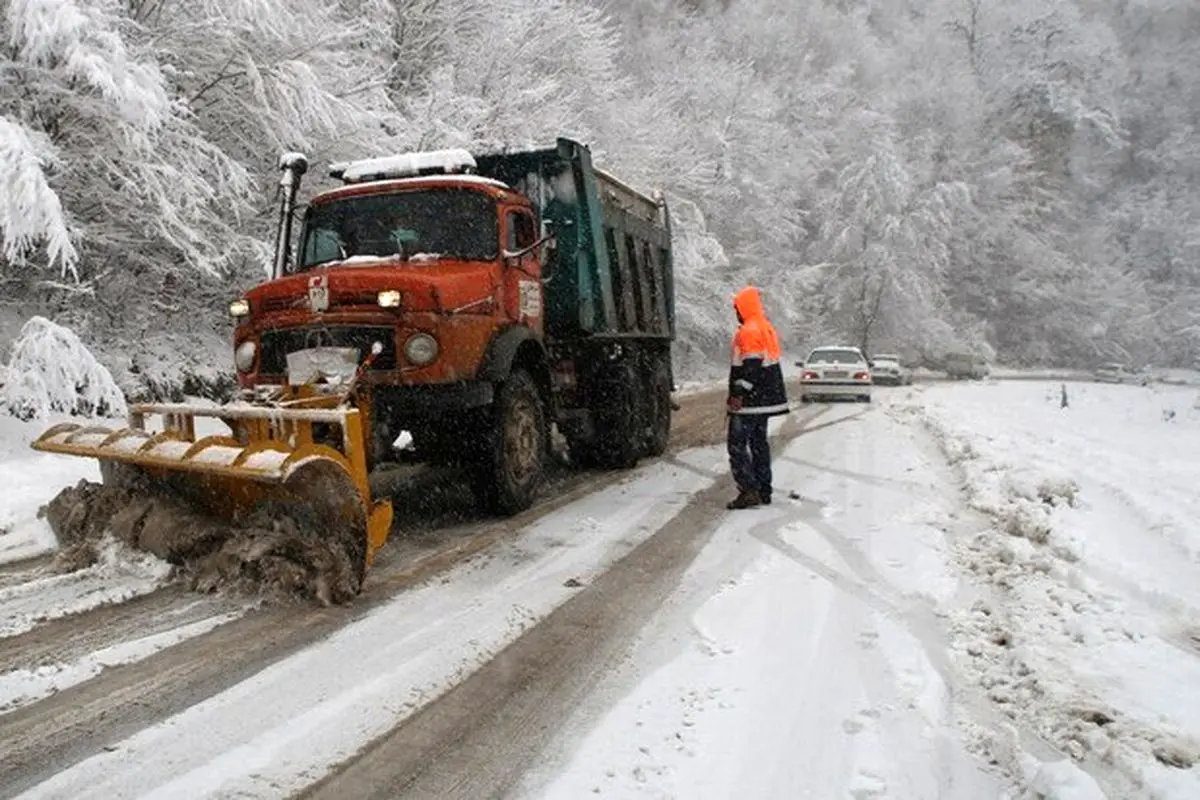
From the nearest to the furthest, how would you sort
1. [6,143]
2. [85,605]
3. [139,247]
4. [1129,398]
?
[85,605], [6,143], [139,247], [1129,398]

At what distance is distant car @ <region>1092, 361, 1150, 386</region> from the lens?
38.5 m

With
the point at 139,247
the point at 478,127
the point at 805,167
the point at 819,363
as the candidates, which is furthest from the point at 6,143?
the point at 805,167

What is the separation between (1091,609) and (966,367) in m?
36.7

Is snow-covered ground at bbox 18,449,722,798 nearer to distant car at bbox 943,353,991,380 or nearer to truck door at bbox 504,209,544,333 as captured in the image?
truck door at bbox 504,209,544,333

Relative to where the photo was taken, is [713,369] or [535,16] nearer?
[535,16]

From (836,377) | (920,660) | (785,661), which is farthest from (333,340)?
(836,377)

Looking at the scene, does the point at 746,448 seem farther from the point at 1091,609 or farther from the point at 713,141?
the point at 713,141

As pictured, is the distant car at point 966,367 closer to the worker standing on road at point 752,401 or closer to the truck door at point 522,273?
the worker standing on road at point 752,401

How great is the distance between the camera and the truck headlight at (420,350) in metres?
5.50

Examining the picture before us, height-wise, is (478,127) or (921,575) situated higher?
(478,127)

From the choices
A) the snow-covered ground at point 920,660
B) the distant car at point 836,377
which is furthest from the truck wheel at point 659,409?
the distant car at point 836,377

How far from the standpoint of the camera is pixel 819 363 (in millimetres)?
20562

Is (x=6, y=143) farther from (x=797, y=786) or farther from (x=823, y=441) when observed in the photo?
(x=823, y=441)

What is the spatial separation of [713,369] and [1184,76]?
148 ft
